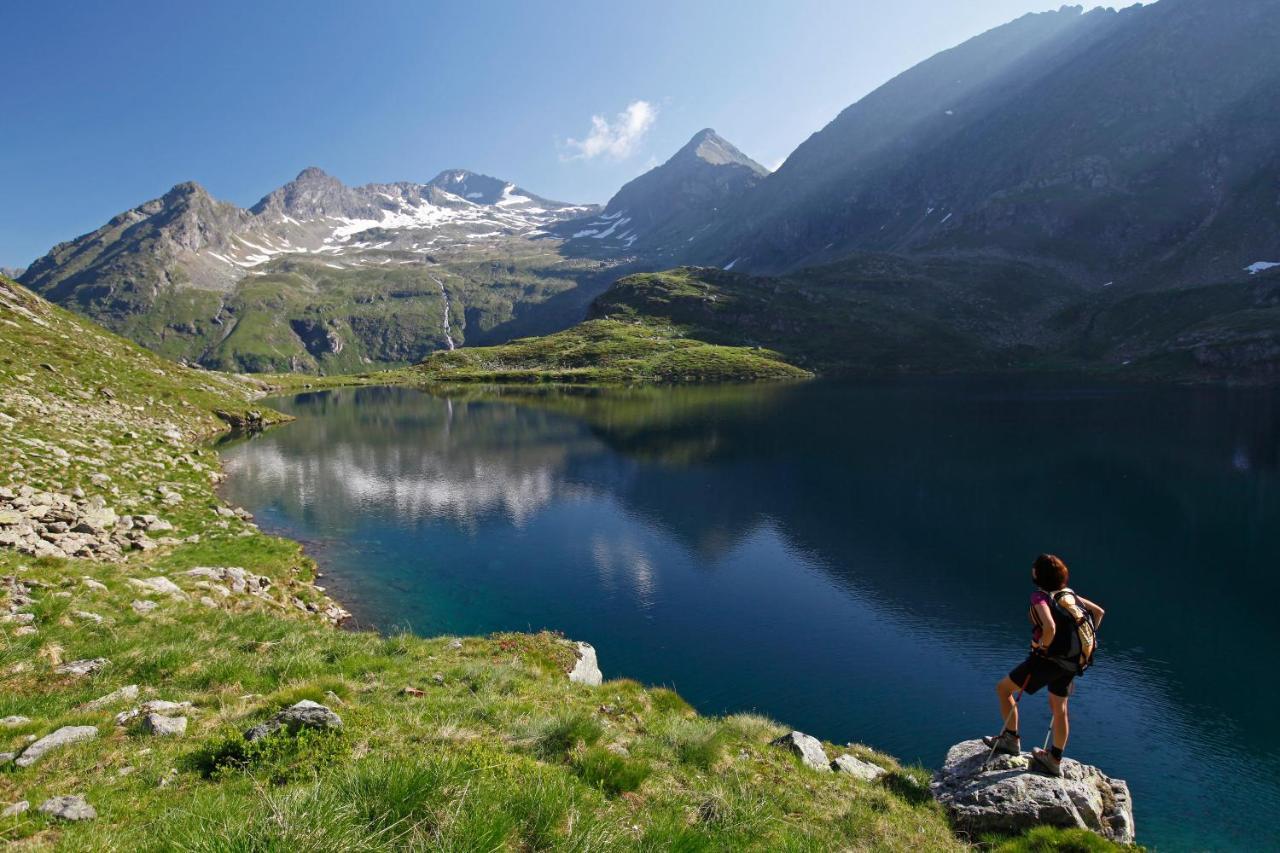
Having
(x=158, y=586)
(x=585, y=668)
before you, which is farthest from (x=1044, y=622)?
(x=158, y=586)

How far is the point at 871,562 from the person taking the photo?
3775cm

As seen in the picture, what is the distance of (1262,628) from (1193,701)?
1006cm

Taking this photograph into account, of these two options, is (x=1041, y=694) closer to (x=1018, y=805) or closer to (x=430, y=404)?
(x=1018, y=805)

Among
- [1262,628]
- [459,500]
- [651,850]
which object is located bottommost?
[1262,628]

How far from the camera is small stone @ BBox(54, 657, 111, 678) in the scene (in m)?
11.8

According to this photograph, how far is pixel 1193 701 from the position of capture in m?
23.4

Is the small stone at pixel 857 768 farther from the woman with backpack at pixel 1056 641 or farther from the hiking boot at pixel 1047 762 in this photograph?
the woman with backpack at pixel 1056 641

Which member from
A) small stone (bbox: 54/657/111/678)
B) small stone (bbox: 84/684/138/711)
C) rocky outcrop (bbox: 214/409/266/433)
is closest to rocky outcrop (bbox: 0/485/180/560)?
small stone (bbox: 54/657/111/678)

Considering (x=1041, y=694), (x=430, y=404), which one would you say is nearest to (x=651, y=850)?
(x=1041, y=694)

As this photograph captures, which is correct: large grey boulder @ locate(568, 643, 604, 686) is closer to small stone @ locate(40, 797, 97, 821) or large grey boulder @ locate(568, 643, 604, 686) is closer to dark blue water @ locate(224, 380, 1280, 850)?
dark blue water @ locate(224, 380, 1280, 850)

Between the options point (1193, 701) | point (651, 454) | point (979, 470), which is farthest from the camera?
point (651, 454)

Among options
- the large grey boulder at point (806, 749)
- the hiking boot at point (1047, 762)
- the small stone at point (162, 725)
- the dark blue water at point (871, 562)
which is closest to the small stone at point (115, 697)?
the small stone at point (162, 725)

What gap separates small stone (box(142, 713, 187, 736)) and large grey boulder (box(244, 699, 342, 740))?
165 cm

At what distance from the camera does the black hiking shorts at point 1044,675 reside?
37.6ft
